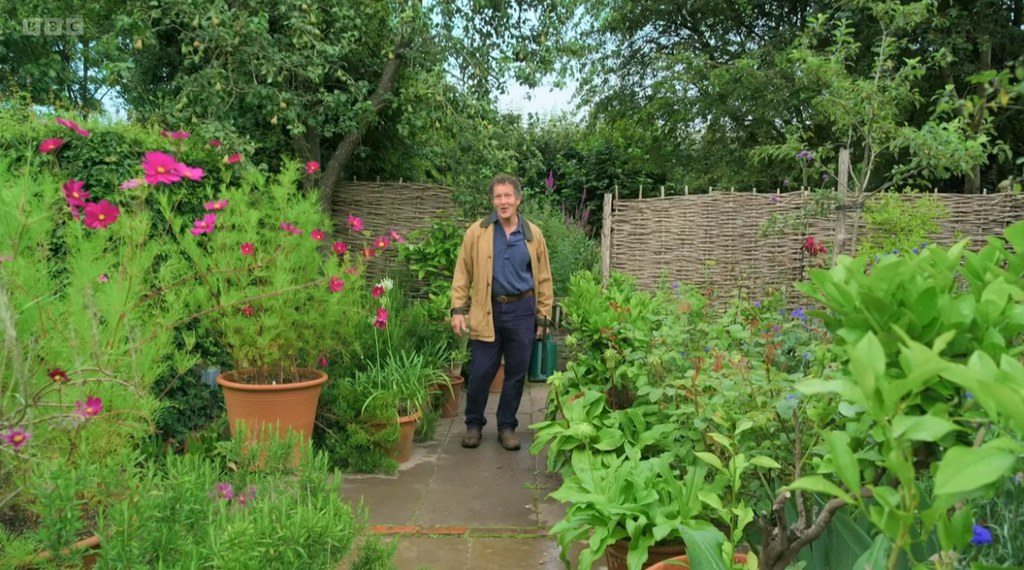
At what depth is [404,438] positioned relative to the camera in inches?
168

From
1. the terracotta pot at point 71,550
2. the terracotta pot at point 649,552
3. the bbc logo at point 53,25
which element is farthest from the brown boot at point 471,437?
the bbc logo at point 53,25

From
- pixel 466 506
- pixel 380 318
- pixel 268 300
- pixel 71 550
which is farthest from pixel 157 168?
pixel 466 506

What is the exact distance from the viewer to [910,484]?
81cm

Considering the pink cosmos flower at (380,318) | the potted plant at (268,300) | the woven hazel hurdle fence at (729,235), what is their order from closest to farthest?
the potted plant at (268,300), the pink cosmos flower at (380,318), the woven hazel hurdle fence at (729,235)

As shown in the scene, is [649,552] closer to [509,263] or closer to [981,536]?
[981,536]

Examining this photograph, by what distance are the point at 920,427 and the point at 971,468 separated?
0.09 meters

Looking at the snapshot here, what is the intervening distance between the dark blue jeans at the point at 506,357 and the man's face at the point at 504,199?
22.1 inches

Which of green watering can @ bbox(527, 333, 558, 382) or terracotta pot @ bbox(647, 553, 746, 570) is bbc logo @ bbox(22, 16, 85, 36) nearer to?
green watering can @ bbox(527, 333, 558, 382)

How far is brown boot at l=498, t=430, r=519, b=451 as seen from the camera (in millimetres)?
4512

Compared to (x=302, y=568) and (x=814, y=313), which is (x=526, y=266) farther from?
(x=814, y=313)

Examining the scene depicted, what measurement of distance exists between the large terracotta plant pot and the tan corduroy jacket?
1086mm

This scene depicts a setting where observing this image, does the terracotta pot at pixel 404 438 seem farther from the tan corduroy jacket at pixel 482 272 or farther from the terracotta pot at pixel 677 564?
the terracotta pot at pixel 677 564

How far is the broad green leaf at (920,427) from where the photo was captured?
781 mm

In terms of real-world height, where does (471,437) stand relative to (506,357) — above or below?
below
